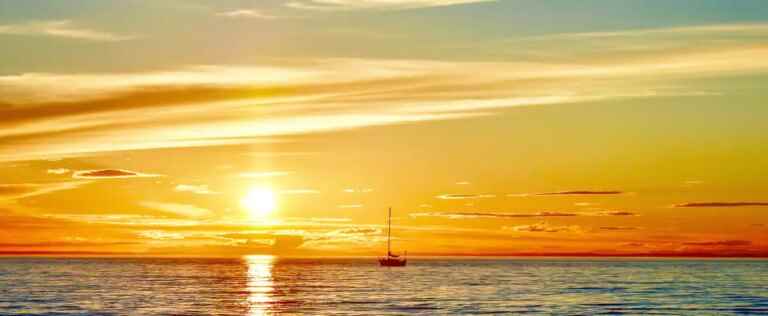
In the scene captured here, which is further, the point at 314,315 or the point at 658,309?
the point at 658,309

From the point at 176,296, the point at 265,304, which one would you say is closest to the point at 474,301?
the point at 265,304

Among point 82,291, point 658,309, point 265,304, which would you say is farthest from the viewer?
point 82,291

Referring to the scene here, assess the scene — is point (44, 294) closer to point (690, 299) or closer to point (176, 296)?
point (176, 296)

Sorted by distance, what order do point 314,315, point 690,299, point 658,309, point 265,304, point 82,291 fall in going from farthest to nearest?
1. point 82,291
2. point 690,299
3. point 265,304
4. point 658,309
5. point 314,315

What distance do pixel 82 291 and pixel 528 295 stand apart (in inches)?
2508

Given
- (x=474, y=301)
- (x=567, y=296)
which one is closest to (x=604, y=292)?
(x=567, y=296)

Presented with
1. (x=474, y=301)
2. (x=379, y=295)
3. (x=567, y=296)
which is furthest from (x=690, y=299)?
(x=379, y=295)

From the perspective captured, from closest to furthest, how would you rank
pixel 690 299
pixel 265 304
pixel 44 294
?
pixel 265 304, pixel 690 299, pixel 44 294

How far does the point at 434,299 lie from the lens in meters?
121

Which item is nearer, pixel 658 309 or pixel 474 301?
pixel 658 309

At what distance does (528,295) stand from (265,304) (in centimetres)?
3634

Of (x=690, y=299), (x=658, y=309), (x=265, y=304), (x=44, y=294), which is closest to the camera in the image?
(x=658, y=309)

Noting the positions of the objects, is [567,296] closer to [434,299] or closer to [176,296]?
[434,299]

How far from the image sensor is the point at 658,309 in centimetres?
10525
